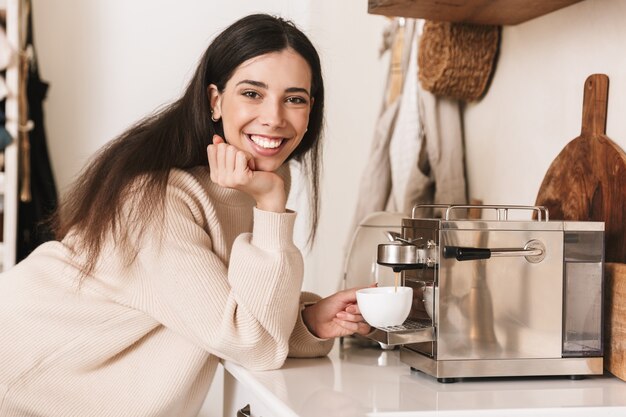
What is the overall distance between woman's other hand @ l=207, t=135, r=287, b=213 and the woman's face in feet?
0.23

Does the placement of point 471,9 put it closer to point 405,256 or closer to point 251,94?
point 251,94

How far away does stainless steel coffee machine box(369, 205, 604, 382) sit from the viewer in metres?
1.20

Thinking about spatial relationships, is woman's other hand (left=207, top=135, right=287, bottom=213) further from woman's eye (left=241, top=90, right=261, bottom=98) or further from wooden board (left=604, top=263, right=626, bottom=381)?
wooden board (left=604, top=263, right=626, bottom=381)

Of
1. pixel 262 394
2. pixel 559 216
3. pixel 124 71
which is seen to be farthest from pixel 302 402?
pixel 124 71

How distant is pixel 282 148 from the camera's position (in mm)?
1398

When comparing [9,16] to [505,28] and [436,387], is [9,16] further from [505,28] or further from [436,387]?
[436,387]

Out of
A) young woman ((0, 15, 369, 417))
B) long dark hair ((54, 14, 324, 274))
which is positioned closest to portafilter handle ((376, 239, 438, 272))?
young woman ((0, 15, 369, 417))

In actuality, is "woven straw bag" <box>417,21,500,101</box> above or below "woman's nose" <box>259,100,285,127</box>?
above

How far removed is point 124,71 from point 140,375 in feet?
5.62

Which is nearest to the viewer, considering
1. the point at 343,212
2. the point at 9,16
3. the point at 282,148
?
the point at 282,148

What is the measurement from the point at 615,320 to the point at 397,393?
1.23 feet

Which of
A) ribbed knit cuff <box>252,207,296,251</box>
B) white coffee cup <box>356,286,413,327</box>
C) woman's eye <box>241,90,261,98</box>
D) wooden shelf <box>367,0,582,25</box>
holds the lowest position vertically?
white coffee cup <box>356,286,413,327</box>

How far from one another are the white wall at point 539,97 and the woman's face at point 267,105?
1.69 ft

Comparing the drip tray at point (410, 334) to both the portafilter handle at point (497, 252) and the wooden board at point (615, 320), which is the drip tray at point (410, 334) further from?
the wooden board at point (615, 320)
